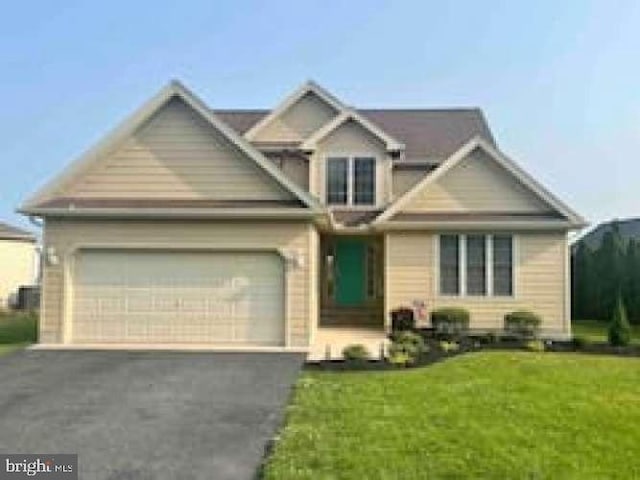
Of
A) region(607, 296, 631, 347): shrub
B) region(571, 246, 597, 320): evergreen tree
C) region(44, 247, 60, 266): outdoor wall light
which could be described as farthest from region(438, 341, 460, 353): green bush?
region(571, 246, 597, 320): evergreen tree

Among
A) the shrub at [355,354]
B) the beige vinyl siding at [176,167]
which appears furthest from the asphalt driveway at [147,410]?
the beige vinyl siding at [176,167]

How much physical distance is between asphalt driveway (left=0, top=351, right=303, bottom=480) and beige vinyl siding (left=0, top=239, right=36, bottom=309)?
22.8 metres

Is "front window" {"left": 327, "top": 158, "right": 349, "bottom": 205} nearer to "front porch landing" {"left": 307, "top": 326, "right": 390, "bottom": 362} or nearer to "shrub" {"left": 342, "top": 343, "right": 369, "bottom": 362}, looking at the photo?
"front porch landing" {"left": 307, "top": 326, "right": 390, "bottom": 362}

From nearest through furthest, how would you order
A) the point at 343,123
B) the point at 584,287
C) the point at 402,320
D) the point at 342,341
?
the point at 342,341
the point at 402,320
the point at 343,123
the point at 584,287

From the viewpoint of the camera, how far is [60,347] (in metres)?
16.3

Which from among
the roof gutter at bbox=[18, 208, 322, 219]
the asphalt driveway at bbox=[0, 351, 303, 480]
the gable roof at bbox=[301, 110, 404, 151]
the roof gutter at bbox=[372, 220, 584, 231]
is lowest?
the asphalt driveway at bbox=[0, 351, 303, 480]

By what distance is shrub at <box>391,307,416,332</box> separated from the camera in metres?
Answer: 19.9

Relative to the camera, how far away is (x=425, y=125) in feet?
87.7

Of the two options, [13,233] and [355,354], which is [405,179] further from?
[13,233]

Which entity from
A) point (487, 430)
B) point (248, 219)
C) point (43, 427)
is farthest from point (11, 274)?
point (487, 430)

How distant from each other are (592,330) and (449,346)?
9677 millimetres

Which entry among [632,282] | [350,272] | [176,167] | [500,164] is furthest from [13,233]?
[632,282]

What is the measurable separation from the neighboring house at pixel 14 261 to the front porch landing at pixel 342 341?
2031 centimetres

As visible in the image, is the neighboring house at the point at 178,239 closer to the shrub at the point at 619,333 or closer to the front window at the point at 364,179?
the front window at the point at 364,179
